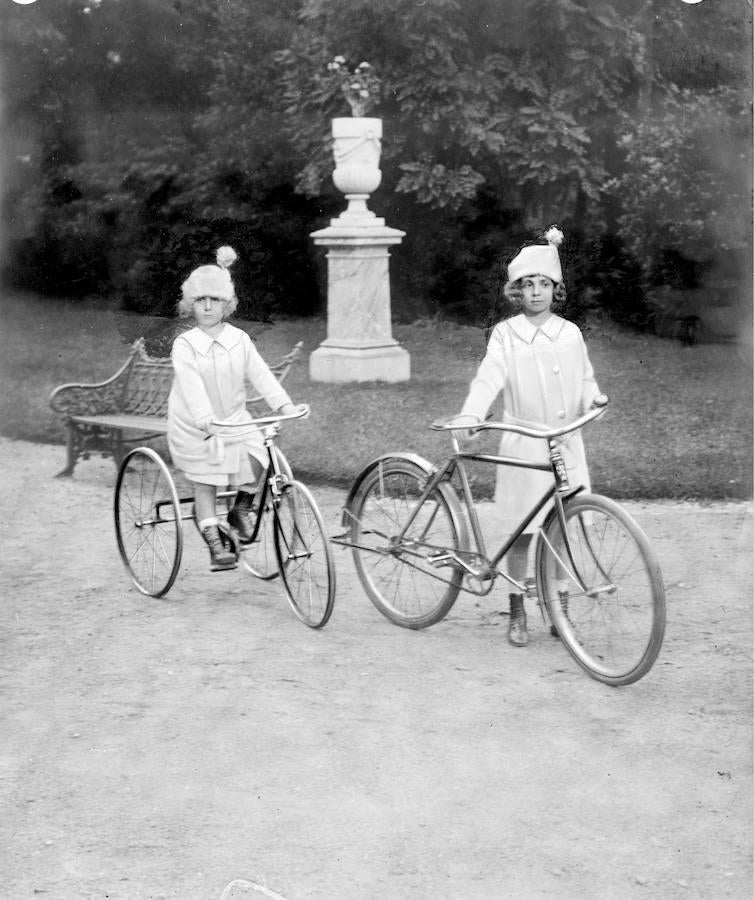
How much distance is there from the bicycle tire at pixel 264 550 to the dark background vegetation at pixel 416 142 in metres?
2.11

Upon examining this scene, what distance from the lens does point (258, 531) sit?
5.43 m

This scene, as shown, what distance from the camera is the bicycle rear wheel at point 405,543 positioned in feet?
16.1

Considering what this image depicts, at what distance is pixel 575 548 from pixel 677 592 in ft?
3.80

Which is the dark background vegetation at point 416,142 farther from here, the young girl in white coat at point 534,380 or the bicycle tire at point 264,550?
the young girl in white coat at point 534,380

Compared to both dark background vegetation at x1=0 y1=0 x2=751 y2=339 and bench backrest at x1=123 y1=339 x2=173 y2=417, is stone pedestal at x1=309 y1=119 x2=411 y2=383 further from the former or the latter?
bench backrest at x1=123 y1=339 x2=173 y2=417

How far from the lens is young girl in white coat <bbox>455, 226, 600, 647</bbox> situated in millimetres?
4711

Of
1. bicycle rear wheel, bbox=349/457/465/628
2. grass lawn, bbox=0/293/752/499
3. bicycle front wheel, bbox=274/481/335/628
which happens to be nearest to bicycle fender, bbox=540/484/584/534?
bicycle rear wheel, bbox=349/457/465/628

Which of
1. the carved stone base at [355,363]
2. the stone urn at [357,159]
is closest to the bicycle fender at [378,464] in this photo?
the stone urn at [357,159]

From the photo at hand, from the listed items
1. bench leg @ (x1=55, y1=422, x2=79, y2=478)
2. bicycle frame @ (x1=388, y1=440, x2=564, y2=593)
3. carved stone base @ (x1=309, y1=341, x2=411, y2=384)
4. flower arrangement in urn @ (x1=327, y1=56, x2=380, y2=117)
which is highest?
flower arrangement in urn @ (x1=327, y1=56, x2=380, y2=117)

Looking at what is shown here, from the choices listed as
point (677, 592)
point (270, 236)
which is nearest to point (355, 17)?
point (270, 236)

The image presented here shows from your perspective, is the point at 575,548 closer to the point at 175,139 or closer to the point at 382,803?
the point at 382,803

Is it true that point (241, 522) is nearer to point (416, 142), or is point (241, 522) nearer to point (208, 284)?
point (208, 284)

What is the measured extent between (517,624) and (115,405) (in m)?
3.89

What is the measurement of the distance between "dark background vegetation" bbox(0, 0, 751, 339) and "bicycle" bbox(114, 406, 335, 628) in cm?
204
